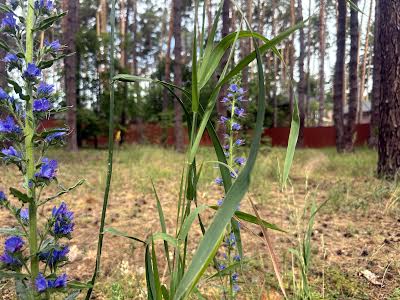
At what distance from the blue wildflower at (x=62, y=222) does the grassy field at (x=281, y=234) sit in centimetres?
46

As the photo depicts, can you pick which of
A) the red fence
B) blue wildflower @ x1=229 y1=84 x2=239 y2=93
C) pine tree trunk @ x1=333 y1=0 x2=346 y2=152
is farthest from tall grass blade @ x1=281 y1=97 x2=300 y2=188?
the red fence

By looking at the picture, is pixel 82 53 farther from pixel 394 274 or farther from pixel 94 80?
pixel 394 274

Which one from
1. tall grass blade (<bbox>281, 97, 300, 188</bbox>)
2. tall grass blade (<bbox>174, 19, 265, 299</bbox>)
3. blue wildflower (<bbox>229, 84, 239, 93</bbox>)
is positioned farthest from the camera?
blue wildflower (<bbox>229, 84, 239, 93</bbox>)

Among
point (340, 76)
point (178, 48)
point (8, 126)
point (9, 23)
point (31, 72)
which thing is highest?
point (178, 48)

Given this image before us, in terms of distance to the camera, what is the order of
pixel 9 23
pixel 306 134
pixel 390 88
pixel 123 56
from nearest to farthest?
1. pixel 9 23
2. pixel 390 88
3. pixel 123 56
4. pixel 306 134

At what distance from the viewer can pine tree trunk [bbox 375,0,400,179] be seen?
5.54 metres

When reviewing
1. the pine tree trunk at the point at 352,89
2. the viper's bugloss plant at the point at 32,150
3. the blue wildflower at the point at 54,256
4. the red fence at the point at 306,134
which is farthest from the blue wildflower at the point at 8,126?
the red fence at the point at 306,134

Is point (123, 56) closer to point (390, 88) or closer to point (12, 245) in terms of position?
point (390, 88)

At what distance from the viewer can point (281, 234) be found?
3375mm

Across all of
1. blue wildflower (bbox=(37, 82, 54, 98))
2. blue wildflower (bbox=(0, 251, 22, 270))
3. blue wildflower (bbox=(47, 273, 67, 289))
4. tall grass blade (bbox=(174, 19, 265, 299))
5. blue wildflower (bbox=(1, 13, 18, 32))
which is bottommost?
blue wildflower (bbox=(47, 273, 67, 289))

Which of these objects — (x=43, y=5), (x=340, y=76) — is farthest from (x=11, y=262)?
(x=340, y=76)

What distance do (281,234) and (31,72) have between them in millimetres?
2827

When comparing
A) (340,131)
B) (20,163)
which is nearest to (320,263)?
(20,163)

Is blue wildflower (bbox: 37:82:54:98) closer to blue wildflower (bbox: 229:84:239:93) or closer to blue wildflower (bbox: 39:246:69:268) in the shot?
blue wildflower (bbox: 39:246:69:268)
